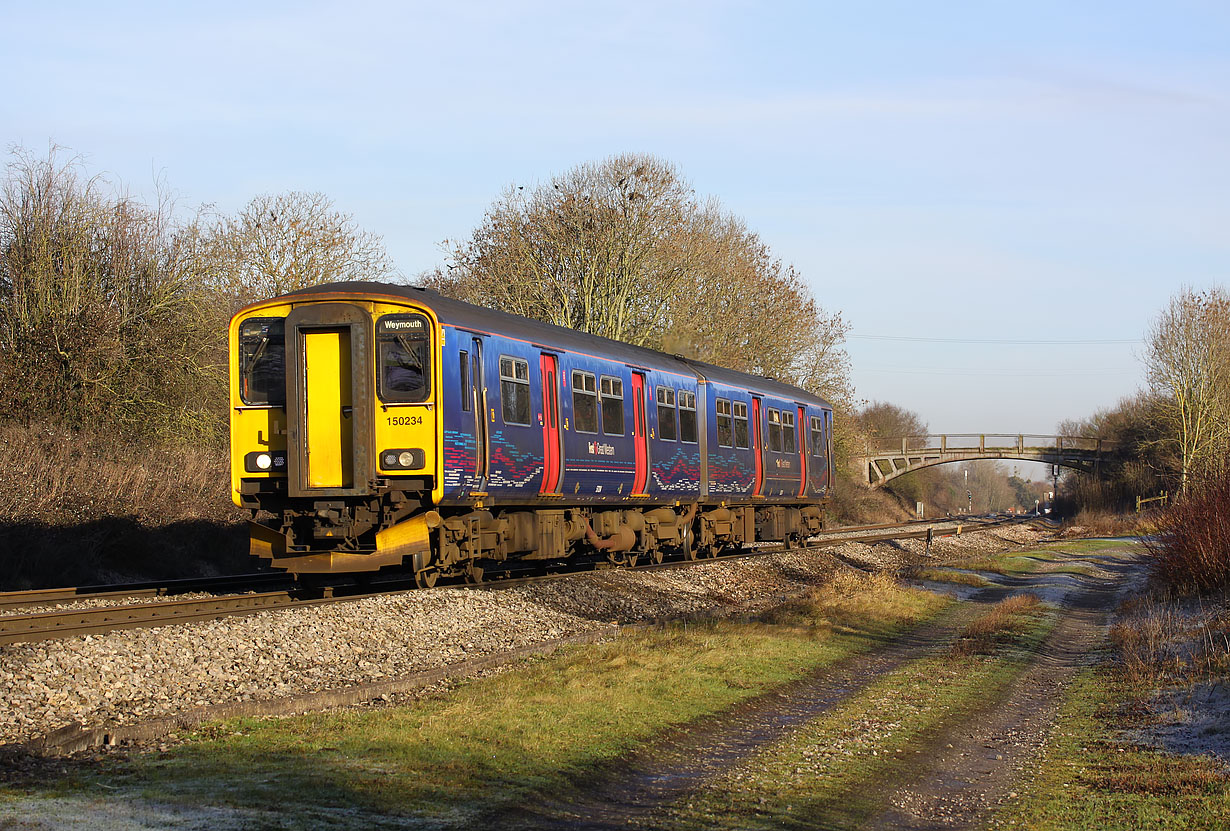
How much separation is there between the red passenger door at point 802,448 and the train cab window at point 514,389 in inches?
487

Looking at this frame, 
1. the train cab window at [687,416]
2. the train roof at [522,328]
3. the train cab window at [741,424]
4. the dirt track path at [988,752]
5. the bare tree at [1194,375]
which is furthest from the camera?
the bare tree at [1194,375]

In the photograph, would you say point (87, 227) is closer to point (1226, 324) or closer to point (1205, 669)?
point (1205, 669)

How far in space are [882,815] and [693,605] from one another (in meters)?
9.93

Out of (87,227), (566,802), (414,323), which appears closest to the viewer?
(566,802)

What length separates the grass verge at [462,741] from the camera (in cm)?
625

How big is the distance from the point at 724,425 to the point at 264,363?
1060cm

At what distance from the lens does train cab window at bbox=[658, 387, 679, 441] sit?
19.5m

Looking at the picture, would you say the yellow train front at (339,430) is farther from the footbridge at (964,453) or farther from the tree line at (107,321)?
the footbridge at (964,453)

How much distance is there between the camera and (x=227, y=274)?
1194 inches

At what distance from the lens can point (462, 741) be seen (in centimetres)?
779

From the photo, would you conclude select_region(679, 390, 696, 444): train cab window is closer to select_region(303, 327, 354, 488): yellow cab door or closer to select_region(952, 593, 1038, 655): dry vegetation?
select_region(952, 593, 1038, 655): dry vegetation

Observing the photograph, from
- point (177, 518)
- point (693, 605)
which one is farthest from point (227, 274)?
point (693, 605)

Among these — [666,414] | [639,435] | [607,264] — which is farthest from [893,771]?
[607,264]

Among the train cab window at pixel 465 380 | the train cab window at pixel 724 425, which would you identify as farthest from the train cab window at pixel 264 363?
the train cab window at pixel 724 425
